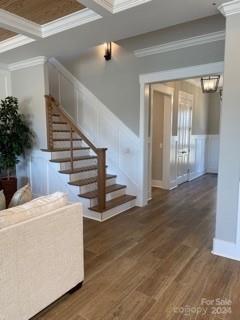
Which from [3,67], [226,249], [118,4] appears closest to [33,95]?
[3,67]

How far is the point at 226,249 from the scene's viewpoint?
2.60 m

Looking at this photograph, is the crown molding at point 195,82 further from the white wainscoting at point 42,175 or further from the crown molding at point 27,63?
the white wainscoting at point 42,175

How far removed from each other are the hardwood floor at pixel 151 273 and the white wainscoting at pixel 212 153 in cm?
433

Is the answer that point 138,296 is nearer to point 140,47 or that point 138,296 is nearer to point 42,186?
point 42,186

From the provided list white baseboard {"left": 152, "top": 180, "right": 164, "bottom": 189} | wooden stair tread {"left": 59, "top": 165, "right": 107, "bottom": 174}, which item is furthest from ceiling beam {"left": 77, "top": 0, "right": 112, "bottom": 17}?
white baseboard {"left": 152, "top": 180, "right": 164, "bottom": 189}

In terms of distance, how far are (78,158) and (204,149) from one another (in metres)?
4.63

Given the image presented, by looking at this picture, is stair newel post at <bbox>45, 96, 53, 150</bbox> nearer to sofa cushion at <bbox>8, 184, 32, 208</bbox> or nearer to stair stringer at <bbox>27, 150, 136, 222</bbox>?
stair stringer at <bbox>27, 150, 136, 222</bbox>

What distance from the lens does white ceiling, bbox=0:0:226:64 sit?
2.33 m

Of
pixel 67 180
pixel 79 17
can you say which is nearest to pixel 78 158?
pixel 67 180

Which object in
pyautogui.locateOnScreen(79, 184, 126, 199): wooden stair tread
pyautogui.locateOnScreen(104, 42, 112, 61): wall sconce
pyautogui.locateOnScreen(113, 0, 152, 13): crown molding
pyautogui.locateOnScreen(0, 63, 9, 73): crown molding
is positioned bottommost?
pyautogui.locateOnScreen(79, 184, 126, 199): wooden stair tread

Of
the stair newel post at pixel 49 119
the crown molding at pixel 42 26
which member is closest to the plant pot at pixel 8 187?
the stair newel post at pixel 49 119

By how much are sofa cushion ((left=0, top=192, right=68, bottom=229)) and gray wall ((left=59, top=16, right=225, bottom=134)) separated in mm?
2643

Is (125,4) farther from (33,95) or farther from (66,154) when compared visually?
(66,154)

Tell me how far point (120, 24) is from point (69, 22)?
599 mm
